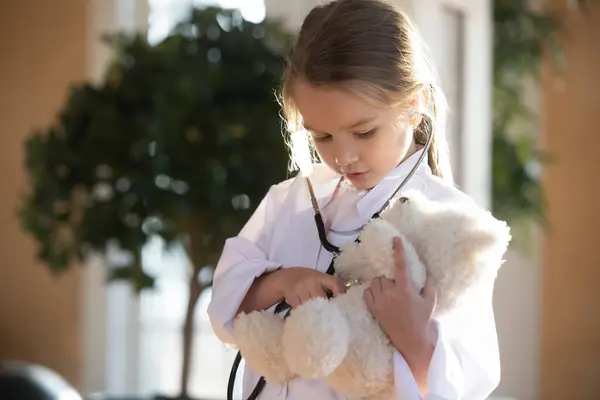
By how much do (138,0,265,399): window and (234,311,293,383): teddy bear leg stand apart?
1.91 metres

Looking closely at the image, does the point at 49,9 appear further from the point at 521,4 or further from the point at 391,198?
the point at 391,198

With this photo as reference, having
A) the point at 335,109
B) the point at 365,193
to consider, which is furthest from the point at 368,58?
the point at 365,193

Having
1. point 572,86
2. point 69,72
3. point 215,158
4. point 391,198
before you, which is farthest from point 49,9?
point 391,198

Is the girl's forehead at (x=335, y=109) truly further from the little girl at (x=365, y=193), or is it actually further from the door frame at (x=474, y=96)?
the door frame at (x=474, y=96)

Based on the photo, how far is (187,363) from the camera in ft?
8.21

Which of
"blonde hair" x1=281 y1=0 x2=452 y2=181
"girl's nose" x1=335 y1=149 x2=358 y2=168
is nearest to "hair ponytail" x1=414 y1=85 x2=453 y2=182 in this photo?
"blonde hair" x1=281 y1=0 x2=452 y2=181

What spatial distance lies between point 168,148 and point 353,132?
1.38 meters

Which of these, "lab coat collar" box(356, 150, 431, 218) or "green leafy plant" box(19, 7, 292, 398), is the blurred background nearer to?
"green leafy plant" box(19, 7, 292, 398)

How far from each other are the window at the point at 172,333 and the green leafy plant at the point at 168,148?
51 cm

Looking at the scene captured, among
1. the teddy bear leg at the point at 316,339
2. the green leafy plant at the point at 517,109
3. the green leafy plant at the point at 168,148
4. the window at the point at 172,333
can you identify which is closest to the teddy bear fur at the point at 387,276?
the teddy bear leg at the point at 316,339

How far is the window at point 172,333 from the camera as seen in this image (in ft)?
9.50

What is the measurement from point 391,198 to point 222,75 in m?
1.31

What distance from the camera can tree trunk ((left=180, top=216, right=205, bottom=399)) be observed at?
238 centimetres

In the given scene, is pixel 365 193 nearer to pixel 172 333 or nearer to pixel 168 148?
pixel 168 148
